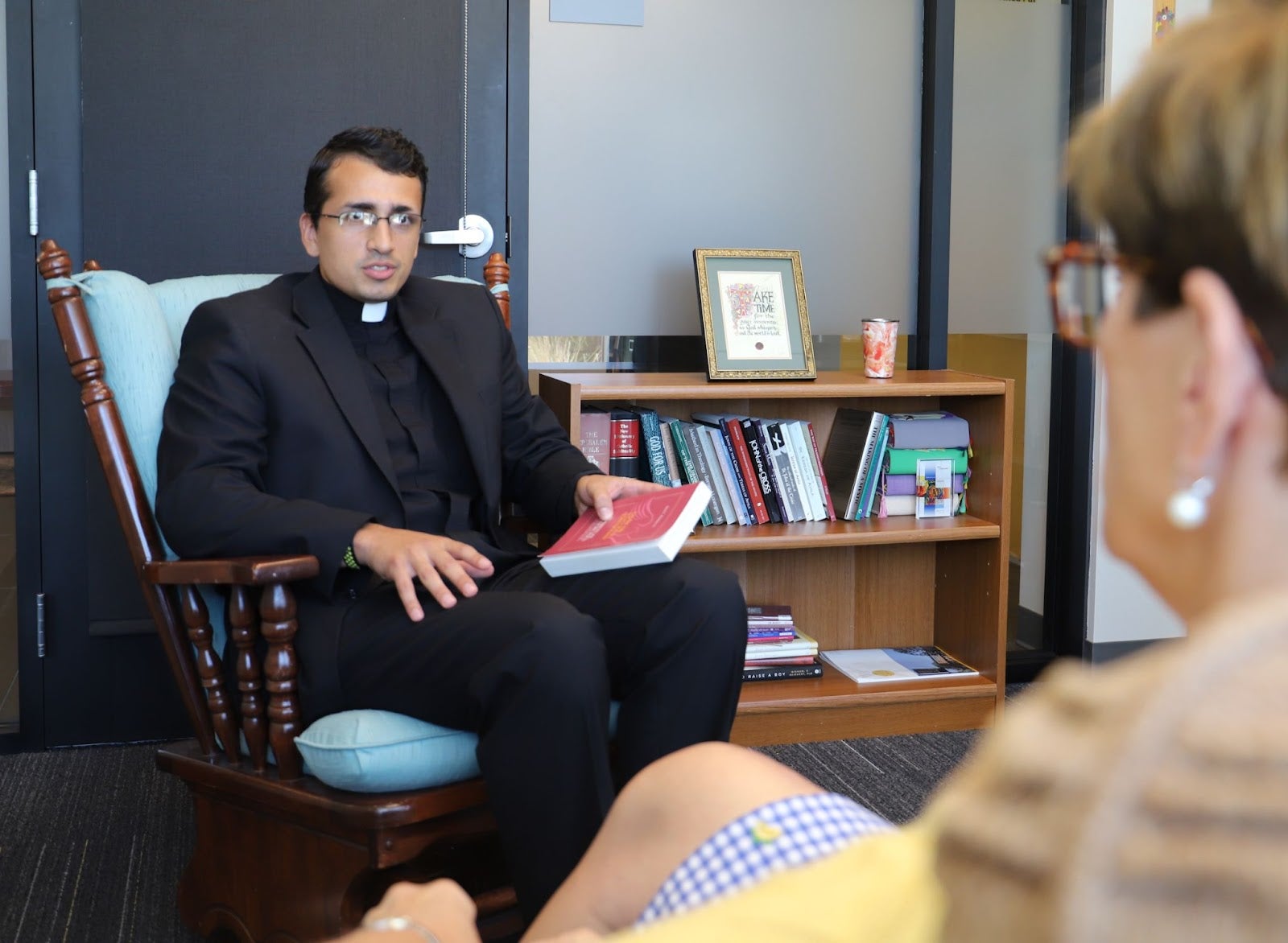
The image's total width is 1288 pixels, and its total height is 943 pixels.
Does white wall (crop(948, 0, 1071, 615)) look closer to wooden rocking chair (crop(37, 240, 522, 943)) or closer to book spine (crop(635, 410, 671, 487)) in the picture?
book spine (crop(635, 410, 671, 487))

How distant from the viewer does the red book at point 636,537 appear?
72.2 inches

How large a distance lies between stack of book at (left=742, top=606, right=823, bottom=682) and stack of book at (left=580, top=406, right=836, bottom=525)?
0.75ft

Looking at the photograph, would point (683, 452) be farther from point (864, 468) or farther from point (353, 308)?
point (353, 308)

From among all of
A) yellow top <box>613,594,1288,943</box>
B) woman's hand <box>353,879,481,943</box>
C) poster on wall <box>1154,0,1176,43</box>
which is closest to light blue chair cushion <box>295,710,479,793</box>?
woman's hand <box>353,879,481,943</box>

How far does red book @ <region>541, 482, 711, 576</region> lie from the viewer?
6.01 ft

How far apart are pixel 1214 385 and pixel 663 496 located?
1519 mm

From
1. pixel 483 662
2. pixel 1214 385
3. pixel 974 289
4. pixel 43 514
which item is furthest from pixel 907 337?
pixel 1214 385

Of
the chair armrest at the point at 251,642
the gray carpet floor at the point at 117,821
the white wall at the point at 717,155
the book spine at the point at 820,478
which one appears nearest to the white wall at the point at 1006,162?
the white wall at the point at 717,155

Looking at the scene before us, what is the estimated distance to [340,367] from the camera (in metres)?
2.11

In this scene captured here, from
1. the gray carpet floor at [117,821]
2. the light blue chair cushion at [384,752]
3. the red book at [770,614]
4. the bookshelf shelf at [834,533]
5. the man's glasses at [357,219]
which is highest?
the man's glasses at [357,219]

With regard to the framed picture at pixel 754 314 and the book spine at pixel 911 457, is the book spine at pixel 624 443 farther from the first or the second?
the book spine at pixel 911 457

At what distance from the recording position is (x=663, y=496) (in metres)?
1.99

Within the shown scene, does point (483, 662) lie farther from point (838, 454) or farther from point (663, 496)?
point (838, 454)

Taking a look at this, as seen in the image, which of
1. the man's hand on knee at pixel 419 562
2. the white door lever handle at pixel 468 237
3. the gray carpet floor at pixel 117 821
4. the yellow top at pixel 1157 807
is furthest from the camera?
the white door lever handle at pixel 468 237
